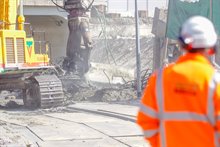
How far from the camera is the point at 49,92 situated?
651 inches

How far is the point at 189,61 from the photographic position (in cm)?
410

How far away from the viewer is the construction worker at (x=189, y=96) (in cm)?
400

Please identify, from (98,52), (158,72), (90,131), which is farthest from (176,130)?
(98,52)

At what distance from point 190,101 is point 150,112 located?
1.26 feet

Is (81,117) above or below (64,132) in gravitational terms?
below

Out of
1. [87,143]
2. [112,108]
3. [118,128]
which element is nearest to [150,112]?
[87,143]

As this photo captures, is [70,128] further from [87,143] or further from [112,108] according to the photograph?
[112,108]

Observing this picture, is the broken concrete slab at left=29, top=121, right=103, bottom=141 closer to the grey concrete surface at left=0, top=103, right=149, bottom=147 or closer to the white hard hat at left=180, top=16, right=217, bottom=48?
the grey concrete surface at left=0, top=103, right=149, bottom=147

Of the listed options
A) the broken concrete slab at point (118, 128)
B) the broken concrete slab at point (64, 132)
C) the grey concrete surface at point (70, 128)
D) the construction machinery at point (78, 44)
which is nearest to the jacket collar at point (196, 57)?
the grey concrete surface at point (70, 128)

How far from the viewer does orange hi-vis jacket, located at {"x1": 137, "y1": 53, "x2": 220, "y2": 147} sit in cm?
399

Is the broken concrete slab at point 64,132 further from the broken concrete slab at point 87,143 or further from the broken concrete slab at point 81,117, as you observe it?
the broken concrete slab at point 81,117

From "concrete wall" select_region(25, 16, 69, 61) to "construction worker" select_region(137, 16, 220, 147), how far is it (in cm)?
2987

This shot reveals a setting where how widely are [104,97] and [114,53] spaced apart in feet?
70.9

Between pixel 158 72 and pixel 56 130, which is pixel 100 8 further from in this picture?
pixel 158 72
